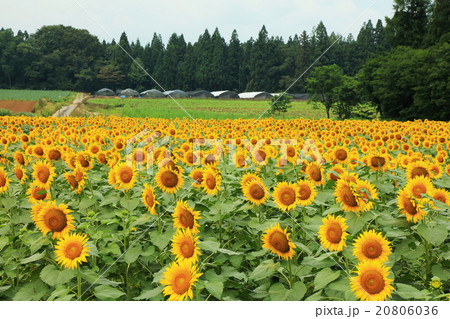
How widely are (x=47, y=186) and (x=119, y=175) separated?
3.07 ft

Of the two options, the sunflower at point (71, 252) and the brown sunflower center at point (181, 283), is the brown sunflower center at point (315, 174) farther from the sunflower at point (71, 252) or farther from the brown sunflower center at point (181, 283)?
the sunflower at point (71, 252)

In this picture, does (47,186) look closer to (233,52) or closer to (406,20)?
(233,52)

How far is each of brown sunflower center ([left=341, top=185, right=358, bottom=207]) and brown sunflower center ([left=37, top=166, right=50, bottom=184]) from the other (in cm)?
309

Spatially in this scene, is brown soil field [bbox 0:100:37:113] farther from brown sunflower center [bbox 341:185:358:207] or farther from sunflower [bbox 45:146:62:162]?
brown sunflower center [bbox 341:185:358:207]

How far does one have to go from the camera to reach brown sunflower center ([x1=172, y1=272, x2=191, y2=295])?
2438 mm

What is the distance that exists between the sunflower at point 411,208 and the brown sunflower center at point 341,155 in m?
2.25

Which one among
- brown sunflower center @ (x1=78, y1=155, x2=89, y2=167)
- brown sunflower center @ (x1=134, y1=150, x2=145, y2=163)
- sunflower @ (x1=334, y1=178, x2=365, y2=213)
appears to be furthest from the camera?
brown sunflower center @ (x1=134, y1=150, x2=145, y2=163)

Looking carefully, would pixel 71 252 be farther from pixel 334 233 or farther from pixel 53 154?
pixel 53 154

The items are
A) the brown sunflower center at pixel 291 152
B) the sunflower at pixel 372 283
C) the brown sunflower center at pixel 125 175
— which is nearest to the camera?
the sunflower at pixel 372 283

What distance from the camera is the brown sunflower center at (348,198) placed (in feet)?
10.2

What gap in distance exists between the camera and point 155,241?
3219mm

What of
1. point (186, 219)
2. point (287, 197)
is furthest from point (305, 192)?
point (186, 219)

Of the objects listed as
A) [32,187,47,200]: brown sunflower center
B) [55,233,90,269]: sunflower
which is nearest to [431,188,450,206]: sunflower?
[55,233,90,269]: sunflower

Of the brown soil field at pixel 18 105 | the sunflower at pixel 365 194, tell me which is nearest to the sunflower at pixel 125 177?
the sunflower at pixel 365 194
